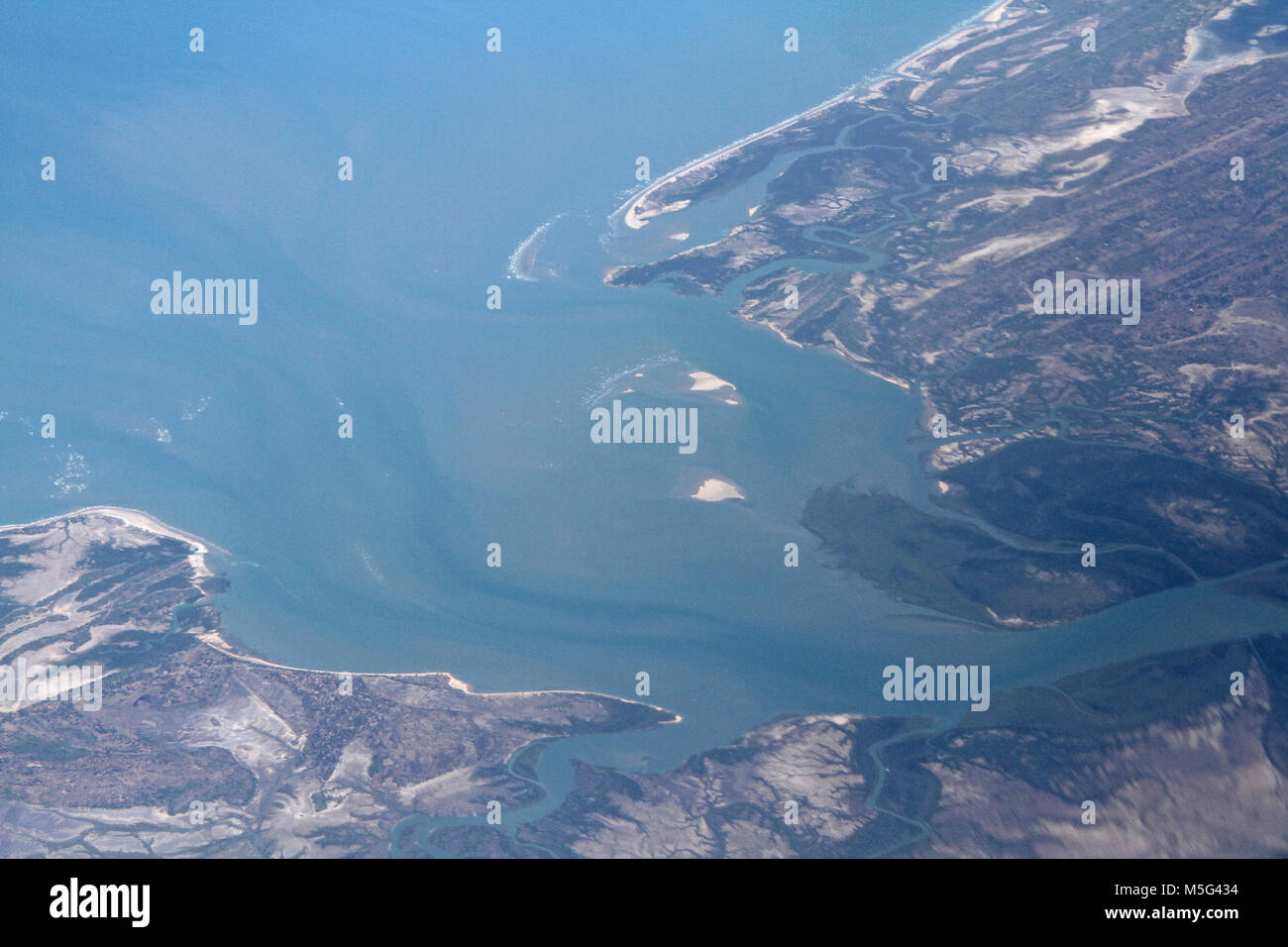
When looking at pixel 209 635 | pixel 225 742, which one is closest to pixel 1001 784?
pixel 225 742

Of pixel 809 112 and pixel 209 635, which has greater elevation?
pixel 809 112

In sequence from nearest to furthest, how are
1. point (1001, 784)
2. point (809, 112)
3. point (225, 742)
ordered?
point (1001, 784) → point (225, 742) → point (809, 112)

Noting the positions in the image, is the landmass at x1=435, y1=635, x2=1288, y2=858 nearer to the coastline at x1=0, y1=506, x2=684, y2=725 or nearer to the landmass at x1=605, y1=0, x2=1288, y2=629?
the coastline at x1=0, y1=506, x2=684, y2=725

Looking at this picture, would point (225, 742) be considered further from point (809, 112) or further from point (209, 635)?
point (809, 112)

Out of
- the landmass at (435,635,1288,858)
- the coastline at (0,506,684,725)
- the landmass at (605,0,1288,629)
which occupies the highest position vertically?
the landmass at (605,0,1288,629)

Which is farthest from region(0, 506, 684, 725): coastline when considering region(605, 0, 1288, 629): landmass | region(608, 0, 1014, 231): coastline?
region(608, 0, 1014, 231): coastline

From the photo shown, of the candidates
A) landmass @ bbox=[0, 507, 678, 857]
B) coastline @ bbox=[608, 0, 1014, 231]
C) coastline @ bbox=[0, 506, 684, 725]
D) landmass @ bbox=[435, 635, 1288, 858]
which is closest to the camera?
landmass @ bbox=[435, 635, 1288, 858]

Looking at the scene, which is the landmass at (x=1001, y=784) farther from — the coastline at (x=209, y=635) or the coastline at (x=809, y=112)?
the coastline at (x=809, y=112)

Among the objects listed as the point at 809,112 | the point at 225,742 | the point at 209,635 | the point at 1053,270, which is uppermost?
the point at 809,112

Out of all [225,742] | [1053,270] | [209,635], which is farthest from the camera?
[1053,270]

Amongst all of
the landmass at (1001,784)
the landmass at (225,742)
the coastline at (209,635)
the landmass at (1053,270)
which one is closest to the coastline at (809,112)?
the landmass at (1053,270)

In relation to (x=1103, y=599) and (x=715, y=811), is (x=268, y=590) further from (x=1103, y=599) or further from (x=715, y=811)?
(x=1103, y=599)
